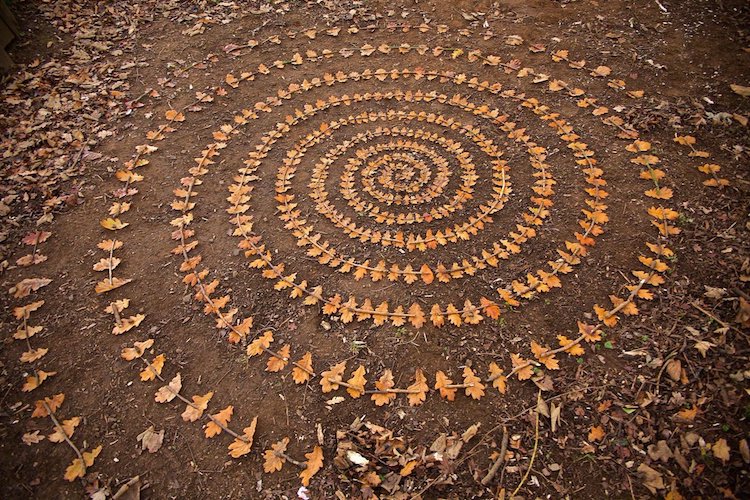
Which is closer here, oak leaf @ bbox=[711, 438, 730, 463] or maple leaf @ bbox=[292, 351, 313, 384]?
oak leaf @ bbox=[711, 438, 730, 463]

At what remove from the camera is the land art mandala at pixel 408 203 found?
10.0 ft

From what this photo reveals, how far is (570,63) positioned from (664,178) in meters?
1.93

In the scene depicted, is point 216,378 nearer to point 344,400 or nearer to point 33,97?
point 344,400

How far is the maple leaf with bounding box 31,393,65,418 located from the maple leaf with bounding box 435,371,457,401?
7.88 feet

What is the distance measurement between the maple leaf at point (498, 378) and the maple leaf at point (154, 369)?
2.19 metres

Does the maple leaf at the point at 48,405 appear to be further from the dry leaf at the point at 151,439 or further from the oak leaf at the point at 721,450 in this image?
the oak leaf at the point at 721,450

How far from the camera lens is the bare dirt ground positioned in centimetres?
250

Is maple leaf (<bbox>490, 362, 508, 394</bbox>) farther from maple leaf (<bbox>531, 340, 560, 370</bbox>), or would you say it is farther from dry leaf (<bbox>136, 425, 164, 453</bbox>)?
dry leaf (<bbox>136, 425, 164, 453</bbox>)

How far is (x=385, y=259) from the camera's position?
350 cm

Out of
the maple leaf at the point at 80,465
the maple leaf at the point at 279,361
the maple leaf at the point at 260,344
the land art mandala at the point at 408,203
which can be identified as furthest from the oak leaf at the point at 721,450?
the maple leaf at the point at 80,465

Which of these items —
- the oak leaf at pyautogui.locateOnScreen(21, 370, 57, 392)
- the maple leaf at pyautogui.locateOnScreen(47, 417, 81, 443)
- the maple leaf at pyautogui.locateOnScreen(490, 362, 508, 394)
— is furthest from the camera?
the oak leaf at pyautogui.locateOnScreen(21, 370, 57, 392)

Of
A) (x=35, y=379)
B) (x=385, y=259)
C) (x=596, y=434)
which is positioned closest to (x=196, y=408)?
(x=35, y=379)

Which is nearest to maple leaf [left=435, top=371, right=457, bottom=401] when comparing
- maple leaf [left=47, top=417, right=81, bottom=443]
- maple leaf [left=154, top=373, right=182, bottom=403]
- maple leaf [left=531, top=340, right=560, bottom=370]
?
maple leaf [left=531, top=340, right=560, bottom=370]

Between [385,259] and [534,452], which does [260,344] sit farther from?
[534,452]
